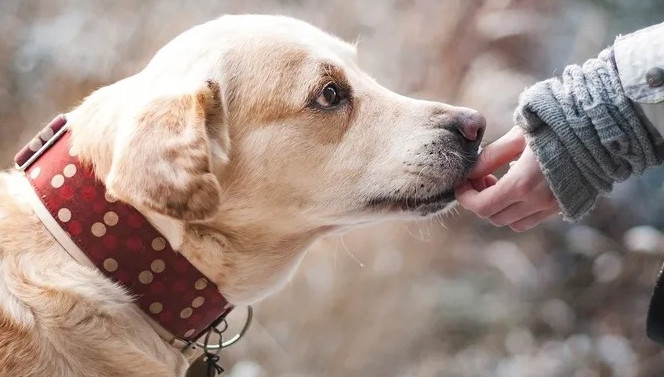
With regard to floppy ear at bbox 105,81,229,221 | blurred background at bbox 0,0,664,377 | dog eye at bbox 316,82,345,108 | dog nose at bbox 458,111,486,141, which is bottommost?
blurred background at bbox 0,0,664,377

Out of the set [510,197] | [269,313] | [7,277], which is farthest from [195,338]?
[269,313]

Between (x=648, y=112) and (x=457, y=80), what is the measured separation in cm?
85

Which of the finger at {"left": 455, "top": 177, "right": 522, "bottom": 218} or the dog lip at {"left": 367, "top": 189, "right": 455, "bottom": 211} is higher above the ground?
the dog lip at {"left": 367, "top": 189, "right": 455, "bottom": 211}

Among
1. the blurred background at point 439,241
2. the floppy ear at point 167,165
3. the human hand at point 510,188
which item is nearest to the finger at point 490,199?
the human hand at point 510,188

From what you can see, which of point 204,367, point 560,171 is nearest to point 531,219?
point 560,171

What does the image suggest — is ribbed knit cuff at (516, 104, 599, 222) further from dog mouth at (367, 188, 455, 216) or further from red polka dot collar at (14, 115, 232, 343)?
red polka dot collar at (14, 115, 232, 343)

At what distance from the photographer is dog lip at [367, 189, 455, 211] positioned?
1.23 meters

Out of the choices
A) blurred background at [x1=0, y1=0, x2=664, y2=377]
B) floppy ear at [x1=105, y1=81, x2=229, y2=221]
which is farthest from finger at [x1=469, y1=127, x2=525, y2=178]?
blurred background at [x1=0, y1=0, x2=664, y2=377]

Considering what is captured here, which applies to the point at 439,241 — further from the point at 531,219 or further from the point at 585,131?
the point at 585,131

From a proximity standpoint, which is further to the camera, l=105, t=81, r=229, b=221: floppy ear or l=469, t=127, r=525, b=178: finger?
l=469, t=127, r=525, b=178: finger

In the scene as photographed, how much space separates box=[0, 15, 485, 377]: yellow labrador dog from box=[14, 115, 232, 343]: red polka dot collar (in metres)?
0.02

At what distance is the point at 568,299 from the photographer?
1.90m

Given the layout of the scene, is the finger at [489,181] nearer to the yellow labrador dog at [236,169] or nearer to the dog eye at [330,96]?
the yellow labrador dog at [236,169]

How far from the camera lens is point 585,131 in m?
1.11
